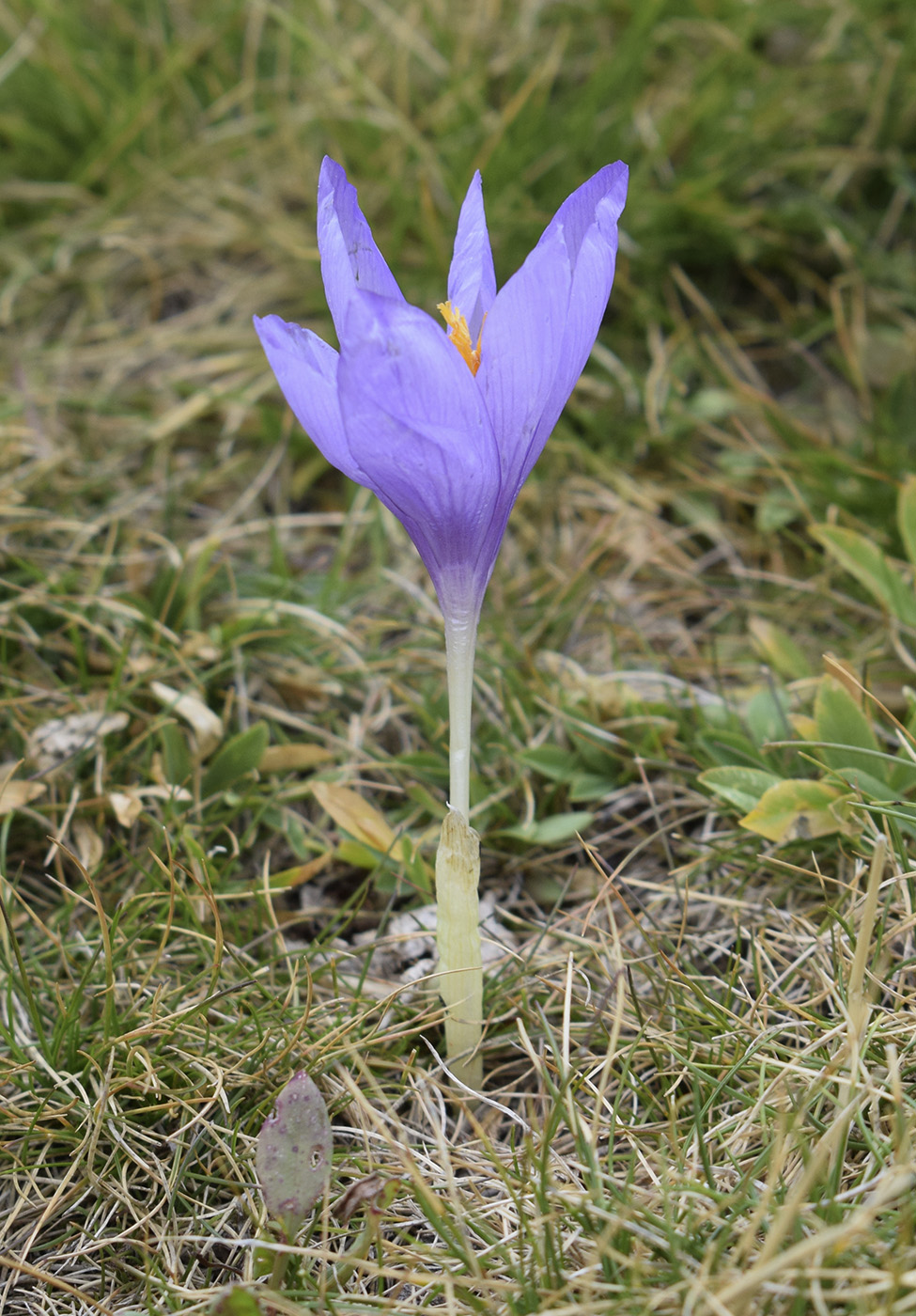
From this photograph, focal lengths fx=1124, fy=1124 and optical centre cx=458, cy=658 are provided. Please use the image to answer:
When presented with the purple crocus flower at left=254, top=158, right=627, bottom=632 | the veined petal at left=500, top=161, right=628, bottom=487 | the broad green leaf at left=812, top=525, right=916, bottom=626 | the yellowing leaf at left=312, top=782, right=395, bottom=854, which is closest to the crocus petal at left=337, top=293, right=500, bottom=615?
the purple crocus flower at left=254, top=158, right=627, bottom=632

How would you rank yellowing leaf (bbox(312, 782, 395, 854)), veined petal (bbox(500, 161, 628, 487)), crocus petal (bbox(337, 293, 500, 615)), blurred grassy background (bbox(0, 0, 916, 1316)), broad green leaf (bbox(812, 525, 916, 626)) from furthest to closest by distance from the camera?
broad green leaf (bbox(812, 525, 916, 626)) → yellowing leaf (bbox(312, 782, 395, 854)) → blurred grassy background (bbox(0, 0, 916, 1316)) → veined petal (bbox(500, 161, 628, 487)) → crocus petal (bbox(337, 293, 500, 615))

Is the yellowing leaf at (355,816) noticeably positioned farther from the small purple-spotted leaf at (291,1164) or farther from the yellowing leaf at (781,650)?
the yellowing leaf at (781,650)

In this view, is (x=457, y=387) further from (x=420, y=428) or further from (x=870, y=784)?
(x=870, y=784)

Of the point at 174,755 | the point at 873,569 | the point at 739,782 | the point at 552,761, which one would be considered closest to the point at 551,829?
the point at 552,761

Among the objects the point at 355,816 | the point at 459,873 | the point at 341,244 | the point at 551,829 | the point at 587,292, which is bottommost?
the point at 551,829

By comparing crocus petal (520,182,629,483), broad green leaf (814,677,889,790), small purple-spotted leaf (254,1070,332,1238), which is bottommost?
broad green leaf (814,677,889,790)

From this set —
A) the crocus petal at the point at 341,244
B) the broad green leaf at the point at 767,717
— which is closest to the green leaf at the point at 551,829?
the broad green leaf at the point at 767,717

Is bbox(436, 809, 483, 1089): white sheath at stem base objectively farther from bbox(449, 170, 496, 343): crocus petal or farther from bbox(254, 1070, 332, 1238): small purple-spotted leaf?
bbox(449, 170, 496, 343): crocus petal
